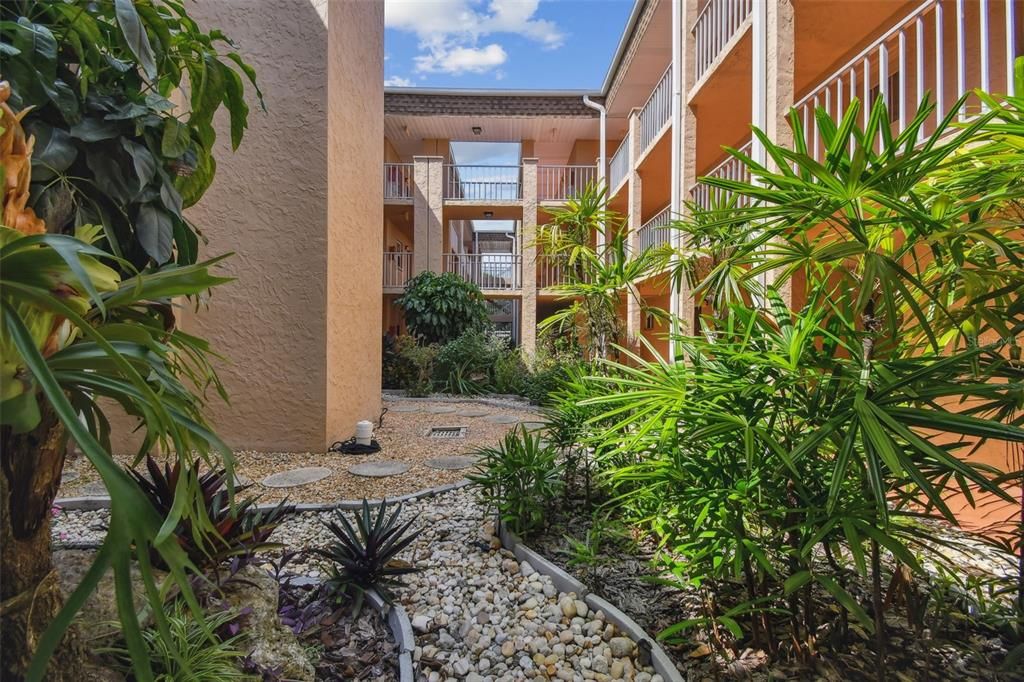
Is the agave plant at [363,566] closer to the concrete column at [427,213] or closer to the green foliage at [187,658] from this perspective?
the green foliage at [187,658]

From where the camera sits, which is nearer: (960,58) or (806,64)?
(960,58)

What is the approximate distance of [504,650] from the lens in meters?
2.10

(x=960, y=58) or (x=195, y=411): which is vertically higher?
(x=960, y=58)

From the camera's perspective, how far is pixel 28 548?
119cm

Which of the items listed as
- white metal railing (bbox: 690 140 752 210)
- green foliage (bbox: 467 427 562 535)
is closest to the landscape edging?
green foliage (bbox: 467 427 562 535)

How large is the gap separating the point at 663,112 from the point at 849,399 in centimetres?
752

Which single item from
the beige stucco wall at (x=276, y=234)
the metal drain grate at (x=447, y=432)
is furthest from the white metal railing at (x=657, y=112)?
the metal drain grate at (x=447, y=432)

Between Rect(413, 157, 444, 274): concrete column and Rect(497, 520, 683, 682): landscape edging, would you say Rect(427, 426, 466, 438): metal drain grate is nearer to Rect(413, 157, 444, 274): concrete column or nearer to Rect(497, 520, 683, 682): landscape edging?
Rect(497, 520, 683, 682): landscape edging

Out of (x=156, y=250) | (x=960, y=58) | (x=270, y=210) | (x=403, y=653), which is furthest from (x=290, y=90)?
(x=960, y=58)

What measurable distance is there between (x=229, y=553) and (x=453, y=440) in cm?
426

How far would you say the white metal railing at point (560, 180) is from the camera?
43.9ft

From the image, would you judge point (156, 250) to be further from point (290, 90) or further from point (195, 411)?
point (290, 90)

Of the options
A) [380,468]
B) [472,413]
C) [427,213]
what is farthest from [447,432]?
[427,213]

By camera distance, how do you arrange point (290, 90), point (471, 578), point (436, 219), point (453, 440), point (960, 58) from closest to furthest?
1. point (471, 578)
2. point (960, 58)
3. point (290, 90)
4. point (453, 440)
5. point (436, 219)
